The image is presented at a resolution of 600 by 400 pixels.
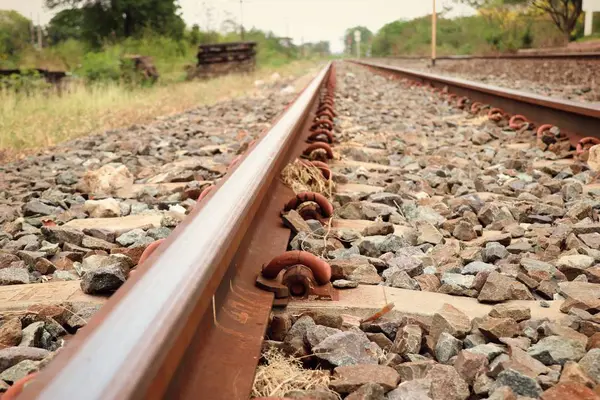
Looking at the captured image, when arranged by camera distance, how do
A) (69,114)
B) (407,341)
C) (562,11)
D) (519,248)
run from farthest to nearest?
(562,11) → (69,114) → (519,248) → (407,341)

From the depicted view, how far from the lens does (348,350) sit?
1.39 metres

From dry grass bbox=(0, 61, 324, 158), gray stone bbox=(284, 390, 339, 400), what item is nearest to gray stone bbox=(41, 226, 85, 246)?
gray stone bbox=(284, 390, 339, 400)

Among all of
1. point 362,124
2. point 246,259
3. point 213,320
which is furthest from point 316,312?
point 362,124

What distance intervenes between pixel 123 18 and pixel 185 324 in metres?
34.0

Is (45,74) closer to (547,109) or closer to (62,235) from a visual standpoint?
(547,109)

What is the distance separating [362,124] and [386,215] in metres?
3.54

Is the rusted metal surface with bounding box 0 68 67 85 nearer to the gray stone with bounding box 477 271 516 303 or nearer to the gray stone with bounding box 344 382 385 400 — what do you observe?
the gray stone with bounding box 477 271 516 303

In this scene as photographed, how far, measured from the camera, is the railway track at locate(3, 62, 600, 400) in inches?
37.5

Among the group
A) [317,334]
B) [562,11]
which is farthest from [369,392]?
[562,11]

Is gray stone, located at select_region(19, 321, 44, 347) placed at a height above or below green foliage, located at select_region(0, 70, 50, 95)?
below

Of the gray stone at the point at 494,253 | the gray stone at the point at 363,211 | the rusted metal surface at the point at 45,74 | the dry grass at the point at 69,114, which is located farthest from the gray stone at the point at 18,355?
the rusted metal surface at the point at 45,74

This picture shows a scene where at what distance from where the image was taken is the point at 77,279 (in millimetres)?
1878

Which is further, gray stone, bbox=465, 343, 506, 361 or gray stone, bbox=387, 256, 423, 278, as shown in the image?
gray stone, bbox=387, 256, 423, 278

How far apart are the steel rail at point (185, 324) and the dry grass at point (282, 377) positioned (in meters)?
0.05
